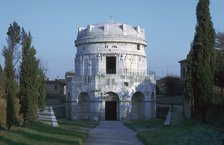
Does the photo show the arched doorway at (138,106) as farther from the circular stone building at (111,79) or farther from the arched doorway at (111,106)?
the arched doorway at (111,106)

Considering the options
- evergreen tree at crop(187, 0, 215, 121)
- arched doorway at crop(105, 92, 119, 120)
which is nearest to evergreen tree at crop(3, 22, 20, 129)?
evergreen tree at crop(187, 0, 215, 121)

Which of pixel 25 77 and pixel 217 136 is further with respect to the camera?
pixel 25 77

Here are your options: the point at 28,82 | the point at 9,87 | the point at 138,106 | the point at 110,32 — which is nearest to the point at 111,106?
the point at 138,106

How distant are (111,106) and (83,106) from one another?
113 inches

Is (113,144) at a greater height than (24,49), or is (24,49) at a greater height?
(24,49)

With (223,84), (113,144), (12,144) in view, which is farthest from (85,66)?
(12,144)

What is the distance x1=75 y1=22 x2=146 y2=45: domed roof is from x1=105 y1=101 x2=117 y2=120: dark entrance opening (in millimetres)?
6551

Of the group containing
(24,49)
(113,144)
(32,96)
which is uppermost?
(24,49)

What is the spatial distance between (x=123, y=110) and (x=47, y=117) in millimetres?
13153

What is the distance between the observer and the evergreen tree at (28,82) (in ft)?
74.5

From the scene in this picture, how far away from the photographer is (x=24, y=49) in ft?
77.1

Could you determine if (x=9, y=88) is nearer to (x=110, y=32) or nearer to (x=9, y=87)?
(x=9, y=87)

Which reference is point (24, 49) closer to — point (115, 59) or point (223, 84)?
point (223, 84)

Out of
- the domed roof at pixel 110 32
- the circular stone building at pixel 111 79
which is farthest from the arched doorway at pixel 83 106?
the domed roof at pixel 110 32
